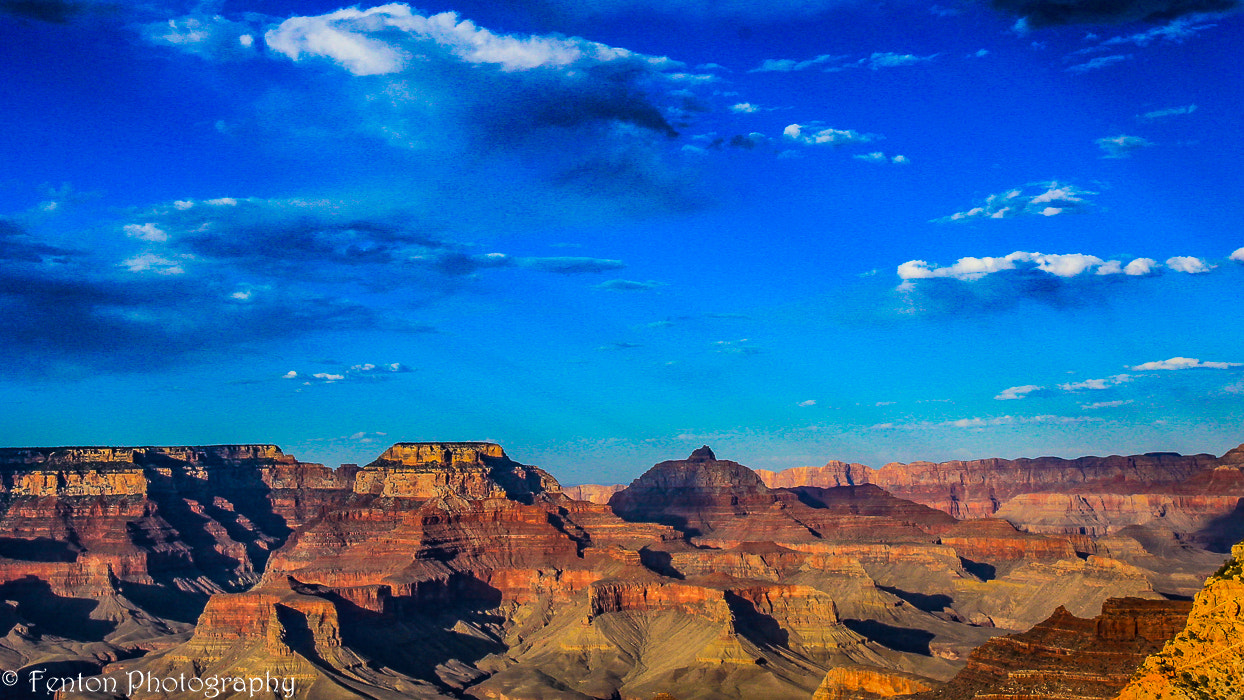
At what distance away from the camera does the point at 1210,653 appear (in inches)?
1346

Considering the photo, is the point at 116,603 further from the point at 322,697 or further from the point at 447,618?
the point at 322,697

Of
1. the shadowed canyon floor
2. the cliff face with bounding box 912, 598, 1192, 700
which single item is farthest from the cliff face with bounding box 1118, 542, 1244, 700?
the shadowed canyon floor

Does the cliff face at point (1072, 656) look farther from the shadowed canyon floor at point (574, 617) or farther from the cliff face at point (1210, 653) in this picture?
the cliff face at point (1210, 653)

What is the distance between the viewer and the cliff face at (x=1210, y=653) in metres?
33.4

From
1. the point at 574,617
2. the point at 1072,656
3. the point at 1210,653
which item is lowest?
the point at 1072,656

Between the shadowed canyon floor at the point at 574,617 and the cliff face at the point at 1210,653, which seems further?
the shadowed canyon floor at the point at 574,617

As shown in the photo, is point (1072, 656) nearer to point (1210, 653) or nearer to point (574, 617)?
point (1210, 653)

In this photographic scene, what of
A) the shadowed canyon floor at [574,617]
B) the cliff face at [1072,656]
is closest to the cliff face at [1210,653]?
the cliff face at [1072,656]

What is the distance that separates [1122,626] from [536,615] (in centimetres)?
9808

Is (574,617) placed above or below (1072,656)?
above

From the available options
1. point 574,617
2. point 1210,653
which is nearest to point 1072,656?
point 1210,653

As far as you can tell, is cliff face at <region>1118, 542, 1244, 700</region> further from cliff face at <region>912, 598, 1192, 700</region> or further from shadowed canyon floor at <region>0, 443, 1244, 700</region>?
shadowed canyon floor at <region>0, 443, 1244, 700</region>

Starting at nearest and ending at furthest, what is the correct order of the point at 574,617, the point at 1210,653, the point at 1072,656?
the point at 1210,653
the point at 1072,656
the point at 574,617

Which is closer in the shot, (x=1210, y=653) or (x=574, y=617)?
(x=1210, y=653)
